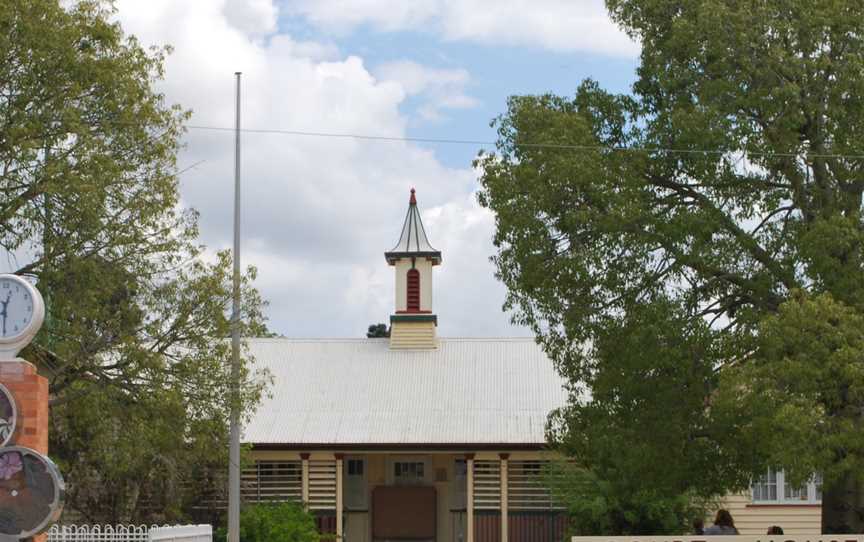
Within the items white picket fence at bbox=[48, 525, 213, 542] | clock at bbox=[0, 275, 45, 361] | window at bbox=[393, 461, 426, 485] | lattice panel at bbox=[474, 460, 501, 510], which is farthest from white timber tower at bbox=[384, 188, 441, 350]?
clock at bbox=[0, 275, 45, 361]

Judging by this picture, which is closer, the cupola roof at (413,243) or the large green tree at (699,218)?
the large green tree at (699,218)

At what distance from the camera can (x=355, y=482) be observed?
3769 cm

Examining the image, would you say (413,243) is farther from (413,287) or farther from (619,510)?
(619,510)

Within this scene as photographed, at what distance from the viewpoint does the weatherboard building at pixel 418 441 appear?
34719 mm

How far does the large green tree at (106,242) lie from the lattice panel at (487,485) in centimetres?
1354

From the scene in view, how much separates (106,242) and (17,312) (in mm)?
6296

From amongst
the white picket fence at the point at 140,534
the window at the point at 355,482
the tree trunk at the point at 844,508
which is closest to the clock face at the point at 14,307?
the white picket fence at the point at 140,534

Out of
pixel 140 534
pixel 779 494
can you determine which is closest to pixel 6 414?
pixel 140 534

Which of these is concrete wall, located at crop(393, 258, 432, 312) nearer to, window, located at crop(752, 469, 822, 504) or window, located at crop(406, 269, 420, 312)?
window, located at crop(406, 269, 420, 312)

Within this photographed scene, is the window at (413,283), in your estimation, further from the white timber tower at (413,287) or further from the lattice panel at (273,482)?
the lattice panel at (273,482)

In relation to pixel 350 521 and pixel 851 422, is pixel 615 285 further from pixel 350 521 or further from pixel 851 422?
pixel 350 521

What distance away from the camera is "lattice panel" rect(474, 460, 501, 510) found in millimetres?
35281

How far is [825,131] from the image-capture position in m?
21.5

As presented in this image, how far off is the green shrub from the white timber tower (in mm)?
9969
